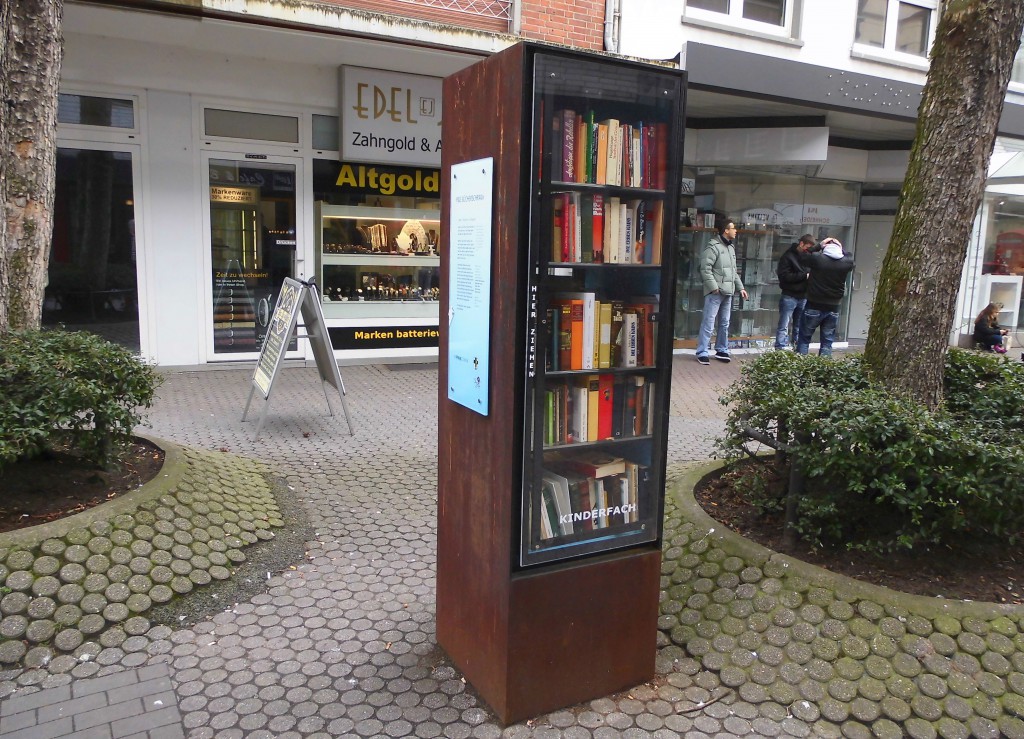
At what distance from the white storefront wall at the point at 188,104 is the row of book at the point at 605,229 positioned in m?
6.42

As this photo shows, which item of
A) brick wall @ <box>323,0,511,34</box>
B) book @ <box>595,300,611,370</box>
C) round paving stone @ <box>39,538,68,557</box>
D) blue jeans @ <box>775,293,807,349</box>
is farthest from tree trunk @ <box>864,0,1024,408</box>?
blue jeans @ <box>775,293,807,349</box>

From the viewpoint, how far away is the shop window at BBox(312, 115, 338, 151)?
400 inches

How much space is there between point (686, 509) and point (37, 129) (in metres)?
4.46

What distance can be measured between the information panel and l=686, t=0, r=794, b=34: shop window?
9064mm

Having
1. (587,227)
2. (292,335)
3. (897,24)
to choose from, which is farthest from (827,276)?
(587,227)

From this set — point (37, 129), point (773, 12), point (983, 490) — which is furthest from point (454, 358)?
point (773, 12)

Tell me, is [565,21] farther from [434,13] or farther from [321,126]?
[321,126]

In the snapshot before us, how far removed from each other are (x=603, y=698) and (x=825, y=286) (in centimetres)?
895

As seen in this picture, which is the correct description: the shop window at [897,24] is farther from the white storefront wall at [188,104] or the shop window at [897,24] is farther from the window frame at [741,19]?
the white storefront wall at [188,104]

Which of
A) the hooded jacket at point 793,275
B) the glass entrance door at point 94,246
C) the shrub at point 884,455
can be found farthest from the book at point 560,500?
the hooded jacket at point 793,275

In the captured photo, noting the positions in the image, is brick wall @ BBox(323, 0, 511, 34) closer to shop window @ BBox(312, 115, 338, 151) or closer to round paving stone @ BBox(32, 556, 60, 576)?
shop window @ BBox(312, 115, 338, 151)

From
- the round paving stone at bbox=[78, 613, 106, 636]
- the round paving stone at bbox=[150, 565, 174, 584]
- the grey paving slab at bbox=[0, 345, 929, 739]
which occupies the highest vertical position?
the round paving stone at bbox=[150, 565, 174, 584]

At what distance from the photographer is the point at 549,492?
3.29 meters

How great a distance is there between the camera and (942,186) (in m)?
4.32
